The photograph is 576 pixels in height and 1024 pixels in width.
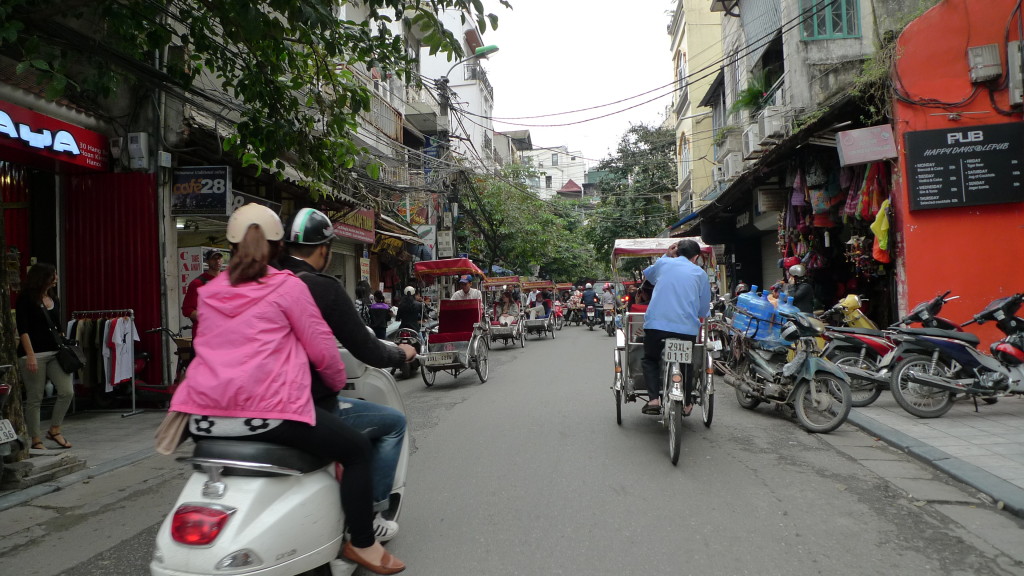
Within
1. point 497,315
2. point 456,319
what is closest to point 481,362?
point 456,319

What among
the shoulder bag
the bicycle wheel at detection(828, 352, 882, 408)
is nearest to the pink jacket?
the shoulder bag

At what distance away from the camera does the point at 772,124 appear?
42.7 ft

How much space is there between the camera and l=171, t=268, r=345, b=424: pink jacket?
2.48m

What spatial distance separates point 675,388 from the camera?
17.2ft

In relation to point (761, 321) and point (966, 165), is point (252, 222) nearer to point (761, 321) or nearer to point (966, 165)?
point (761, 321)

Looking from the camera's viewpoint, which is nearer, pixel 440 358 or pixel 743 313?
pixel 743 313

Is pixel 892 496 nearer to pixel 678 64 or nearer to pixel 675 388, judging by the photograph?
pixel 675 388

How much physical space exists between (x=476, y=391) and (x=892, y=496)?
6080 millimetres

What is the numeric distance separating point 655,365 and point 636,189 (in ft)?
94.2

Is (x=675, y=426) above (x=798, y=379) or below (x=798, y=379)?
below

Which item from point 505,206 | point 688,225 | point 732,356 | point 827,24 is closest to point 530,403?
point 732,356

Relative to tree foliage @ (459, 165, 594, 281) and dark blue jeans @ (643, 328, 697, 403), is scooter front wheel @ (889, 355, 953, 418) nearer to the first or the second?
dark blue jeans @ (643, 328, 697, 403)

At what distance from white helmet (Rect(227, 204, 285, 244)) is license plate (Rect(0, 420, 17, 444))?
3.51 metres

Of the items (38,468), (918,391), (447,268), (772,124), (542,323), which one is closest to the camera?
(38,468)
